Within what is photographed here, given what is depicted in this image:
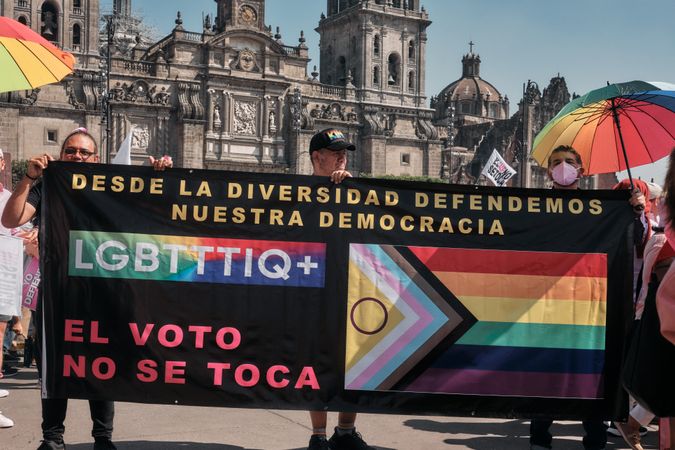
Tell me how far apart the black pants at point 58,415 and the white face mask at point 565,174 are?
3114mm

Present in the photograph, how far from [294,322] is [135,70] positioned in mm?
51791

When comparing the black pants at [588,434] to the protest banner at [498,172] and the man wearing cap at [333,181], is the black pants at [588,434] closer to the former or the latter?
the man wearing cap at [333,181]

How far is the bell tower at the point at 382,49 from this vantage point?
209 ft

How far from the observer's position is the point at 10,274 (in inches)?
248

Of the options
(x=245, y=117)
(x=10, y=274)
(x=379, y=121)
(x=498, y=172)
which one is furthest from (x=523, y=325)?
(x=379, y=121)

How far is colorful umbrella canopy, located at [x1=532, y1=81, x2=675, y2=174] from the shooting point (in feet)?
20.4

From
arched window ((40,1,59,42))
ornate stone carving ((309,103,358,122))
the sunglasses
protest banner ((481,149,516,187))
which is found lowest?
the sunglasses

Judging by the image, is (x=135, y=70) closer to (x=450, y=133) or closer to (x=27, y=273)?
(x=450, y=133)

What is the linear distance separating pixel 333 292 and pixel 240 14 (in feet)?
181

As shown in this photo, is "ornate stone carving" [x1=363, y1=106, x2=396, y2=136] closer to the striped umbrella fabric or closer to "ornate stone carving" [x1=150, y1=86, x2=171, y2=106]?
"ornate stone carving" [x1=150, y1=86, x2=171, y2=106]

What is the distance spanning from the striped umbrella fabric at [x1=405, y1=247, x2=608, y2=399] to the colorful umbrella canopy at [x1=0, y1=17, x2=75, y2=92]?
2.43 m

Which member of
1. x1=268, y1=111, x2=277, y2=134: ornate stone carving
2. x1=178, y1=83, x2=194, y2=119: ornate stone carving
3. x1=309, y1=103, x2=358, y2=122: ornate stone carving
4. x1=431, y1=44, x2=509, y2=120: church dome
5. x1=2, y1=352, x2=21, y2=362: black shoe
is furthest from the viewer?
x1=431, y1=44, x2=509, y2=120: church dome

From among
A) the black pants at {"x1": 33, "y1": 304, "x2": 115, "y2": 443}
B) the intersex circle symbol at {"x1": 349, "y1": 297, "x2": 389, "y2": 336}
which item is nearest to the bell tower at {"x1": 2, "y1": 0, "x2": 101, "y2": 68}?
the black pants at {"x1": 33, "y1": 304, "x2": 115, "y2": 443}

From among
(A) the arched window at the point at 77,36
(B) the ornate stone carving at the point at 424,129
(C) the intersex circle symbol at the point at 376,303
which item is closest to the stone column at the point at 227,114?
(A) the arched window at the point at 77,36
